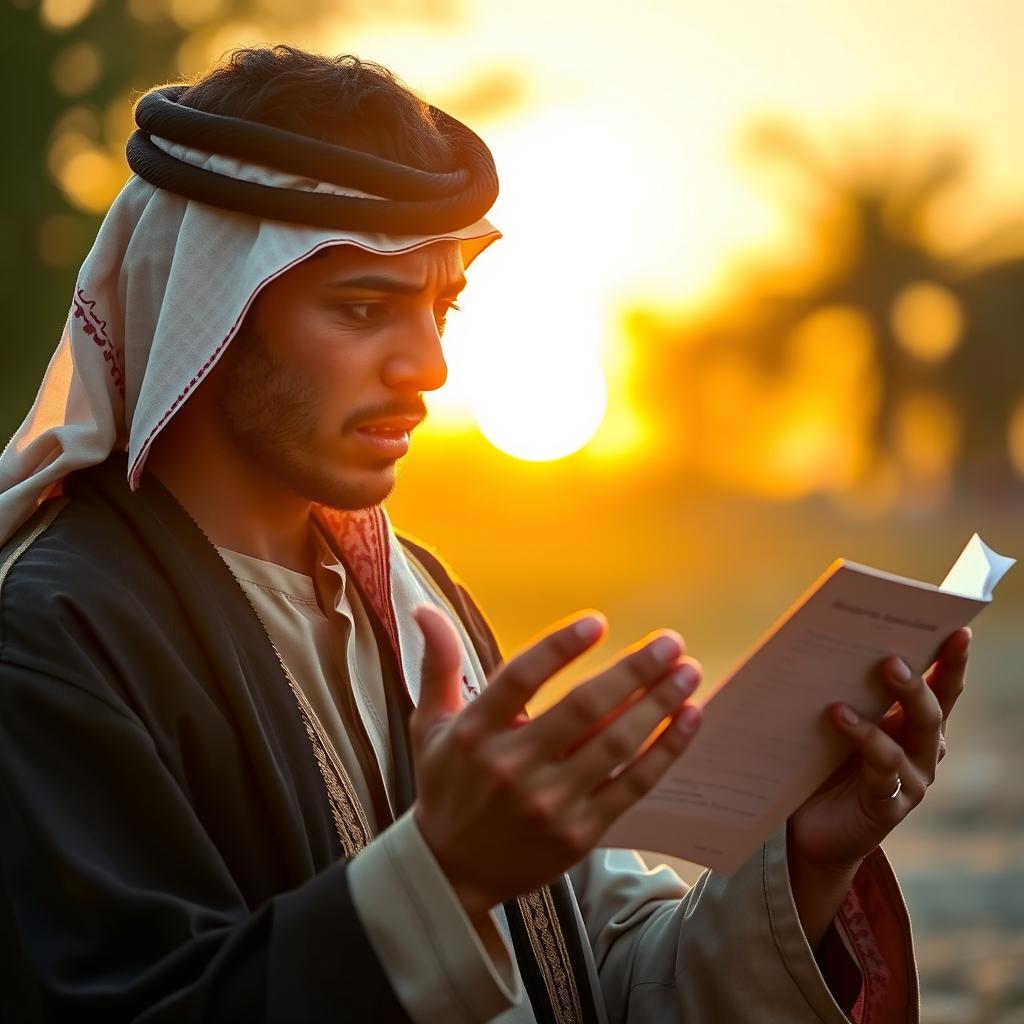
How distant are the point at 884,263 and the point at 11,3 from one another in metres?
29.2

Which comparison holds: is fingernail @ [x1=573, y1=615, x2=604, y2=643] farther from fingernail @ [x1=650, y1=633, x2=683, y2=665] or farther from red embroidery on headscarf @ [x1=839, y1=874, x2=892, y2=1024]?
red embroidery on headscarf @ [x1=839, y1=874, x2=892, y2=1024]

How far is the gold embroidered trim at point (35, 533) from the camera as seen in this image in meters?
2.23

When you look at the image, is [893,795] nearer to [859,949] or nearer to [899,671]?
[899,671]

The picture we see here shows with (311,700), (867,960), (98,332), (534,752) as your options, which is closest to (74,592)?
(311,700)

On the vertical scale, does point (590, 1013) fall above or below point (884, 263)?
below

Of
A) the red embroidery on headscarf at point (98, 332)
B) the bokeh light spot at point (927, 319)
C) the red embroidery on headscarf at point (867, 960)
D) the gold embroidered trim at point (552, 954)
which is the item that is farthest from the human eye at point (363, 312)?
the bokeh light spot at point (927, 319)

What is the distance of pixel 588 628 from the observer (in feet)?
5.13

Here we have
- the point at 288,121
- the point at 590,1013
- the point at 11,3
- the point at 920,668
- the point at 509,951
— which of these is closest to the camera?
the point at 509,951

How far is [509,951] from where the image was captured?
179 centimetres

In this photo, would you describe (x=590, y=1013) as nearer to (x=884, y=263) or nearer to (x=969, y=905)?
(x=969, y=905)

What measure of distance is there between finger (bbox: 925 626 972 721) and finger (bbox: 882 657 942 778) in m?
0.02

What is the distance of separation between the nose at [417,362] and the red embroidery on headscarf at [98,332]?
1.55 ft

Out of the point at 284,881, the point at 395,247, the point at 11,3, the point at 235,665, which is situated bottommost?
the point at 284,881

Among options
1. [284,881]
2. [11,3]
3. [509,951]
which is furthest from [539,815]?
[11,3]
